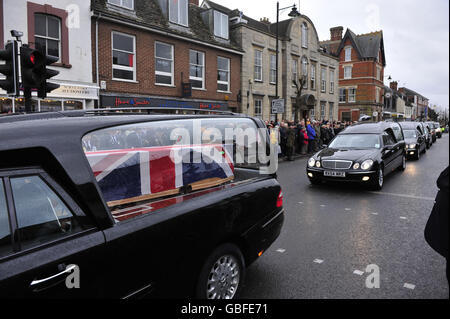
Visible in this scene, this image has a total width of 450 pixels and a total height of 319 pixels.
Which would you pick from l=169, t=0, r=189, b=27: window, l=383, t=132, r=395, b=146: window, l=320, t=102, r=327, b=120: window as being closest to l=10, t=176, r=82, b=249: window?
l=383, t=132, r=395, b=146: window

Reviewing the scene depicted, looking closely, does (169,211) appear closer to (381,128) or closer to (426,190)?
(426,190)

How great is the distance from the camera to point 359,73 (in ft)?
157

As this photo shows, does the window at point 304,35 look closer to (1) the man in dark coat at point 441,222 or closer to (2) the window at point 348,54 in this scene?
(2) the window at point 348,54

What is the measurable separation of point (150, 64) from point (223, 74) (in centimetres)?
567

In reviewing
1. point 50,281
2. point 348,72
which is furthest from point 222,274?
point 348,72

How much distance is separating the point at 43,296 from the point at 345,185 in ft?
27.1

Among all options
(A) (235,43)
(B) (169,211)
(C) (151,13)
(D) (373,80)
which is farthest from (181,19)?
(D) (373,80)

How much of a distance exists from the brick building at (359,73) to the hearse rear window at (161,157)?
47.5 m

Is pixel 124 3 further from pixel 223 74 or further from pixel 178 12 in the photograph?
pixel 223 74

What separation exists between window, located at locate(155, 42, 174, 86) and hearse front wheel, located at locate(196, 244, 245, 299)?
15.2 m

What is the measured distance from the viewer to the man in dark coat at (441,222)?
227 cm

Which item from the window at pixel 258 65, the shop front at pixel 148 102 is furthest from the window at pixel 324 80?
the shop front at pixel 148 102

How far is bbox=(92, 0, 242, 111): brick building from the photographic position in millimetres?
14787

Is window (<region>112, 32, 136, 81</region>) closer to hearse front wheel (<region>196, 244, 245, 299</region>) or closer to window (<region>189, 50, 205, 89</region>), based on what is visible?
Answer: window (<region>189, 50, 205, 89</region>)
